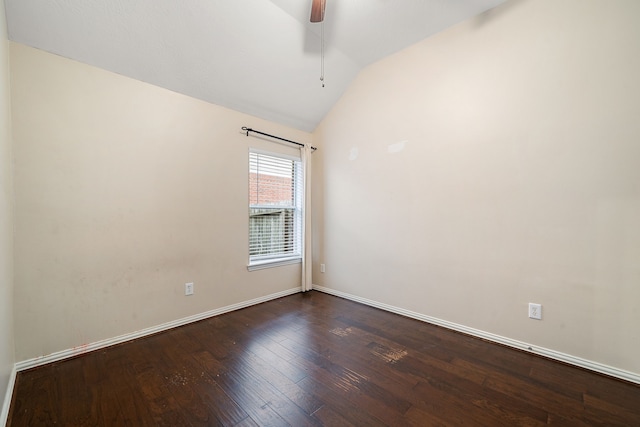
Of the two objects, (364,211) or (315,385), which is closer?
(315,385)

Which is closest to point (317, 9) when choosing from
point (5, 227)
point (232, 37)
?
point (232, 37)

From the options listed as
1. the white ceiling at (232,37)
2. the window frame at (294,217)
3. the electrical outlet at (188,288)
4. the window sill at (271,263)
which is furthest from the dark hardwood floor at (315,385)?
the white ceiling at (232,37)

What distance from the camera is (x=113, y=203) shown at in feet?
7.41

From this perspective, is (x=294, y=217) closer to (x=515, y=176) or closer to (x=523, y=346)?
(x=515, y=176)

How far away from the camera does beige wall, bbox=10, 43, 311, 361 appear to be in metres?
1.92

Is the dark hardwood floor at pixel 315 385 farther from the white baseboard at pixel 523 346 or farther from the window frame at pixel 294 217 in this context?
the window frame at pixel 294 217

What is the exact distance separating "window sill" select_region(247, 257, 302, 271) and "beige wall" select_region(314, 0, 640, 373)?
1.01 meters

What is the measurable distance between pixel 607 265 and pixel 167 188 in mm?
3682

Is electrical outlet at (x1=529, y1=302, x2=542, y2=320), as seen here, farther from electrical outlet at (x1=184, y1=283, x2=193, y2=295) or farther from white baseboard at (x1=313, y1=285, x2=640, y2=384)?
electrical outlet at (x1=184, y1=283, x2=193, y2=295)

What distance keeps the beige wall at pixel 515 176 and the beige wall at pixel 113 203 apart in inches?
70.7

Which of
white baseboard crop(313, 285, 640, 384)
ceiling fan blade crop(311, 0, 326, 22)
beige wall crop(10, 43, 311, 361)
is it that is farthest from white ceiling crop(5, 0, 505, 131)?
white baseboard crop(313, 285, 640, 384)

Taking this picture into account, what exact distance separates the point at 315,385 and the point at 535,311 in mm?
1868

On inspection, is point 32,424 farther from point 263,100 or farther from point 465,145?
point 465,145

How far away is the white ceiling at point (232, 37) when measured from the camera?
6.35ft
